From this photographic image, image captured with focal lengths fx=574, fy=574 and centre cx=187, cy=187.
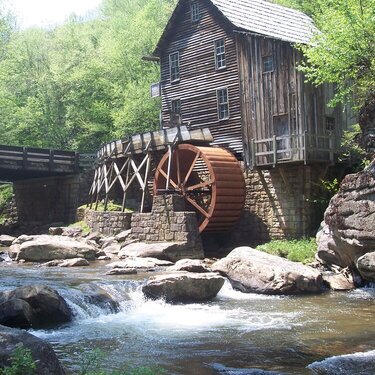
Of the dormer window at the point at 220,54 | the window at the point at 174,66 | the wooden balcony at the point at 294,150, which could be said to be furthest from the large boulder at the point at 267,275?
the window at the point at 174,66

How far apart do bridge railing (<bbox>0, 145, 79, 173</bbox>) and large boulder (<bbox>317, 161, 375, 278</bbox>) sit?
53.1ft

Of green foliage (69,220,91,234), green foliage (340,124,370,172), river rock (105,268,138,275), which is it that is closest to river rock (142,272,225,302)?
river rock (105,268,138,275)

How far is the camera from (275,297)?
1160 centimetres

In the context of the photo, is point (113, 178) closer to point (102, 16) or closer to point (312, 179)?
point (312, 179)

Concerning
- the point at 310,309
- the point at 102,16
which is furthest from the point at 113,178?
the point at 102,16

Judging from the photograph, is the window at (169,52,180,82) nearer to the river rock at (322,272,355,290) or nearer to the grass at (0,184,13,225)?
the river rock at (322,272,355,290)

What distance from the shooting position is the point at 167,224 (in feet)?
60.6

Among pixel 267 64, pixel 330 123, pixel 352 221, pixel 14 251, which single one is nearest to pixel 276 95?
pixel 267 64

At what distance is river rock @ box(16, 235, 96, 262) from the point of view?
1638 centimetres

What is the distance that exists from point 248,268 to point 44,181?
18.8 meters

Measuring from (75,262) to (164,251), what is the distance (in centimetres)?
265

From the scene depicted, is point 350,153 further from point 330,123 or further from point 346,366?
point 346,366

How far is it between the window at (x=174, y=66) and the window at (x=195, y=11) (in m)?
1.52

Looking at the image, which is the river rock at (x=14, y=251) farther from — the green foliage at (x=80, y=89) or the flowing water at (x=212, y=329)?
the green foliage at (x=80, y=89)
